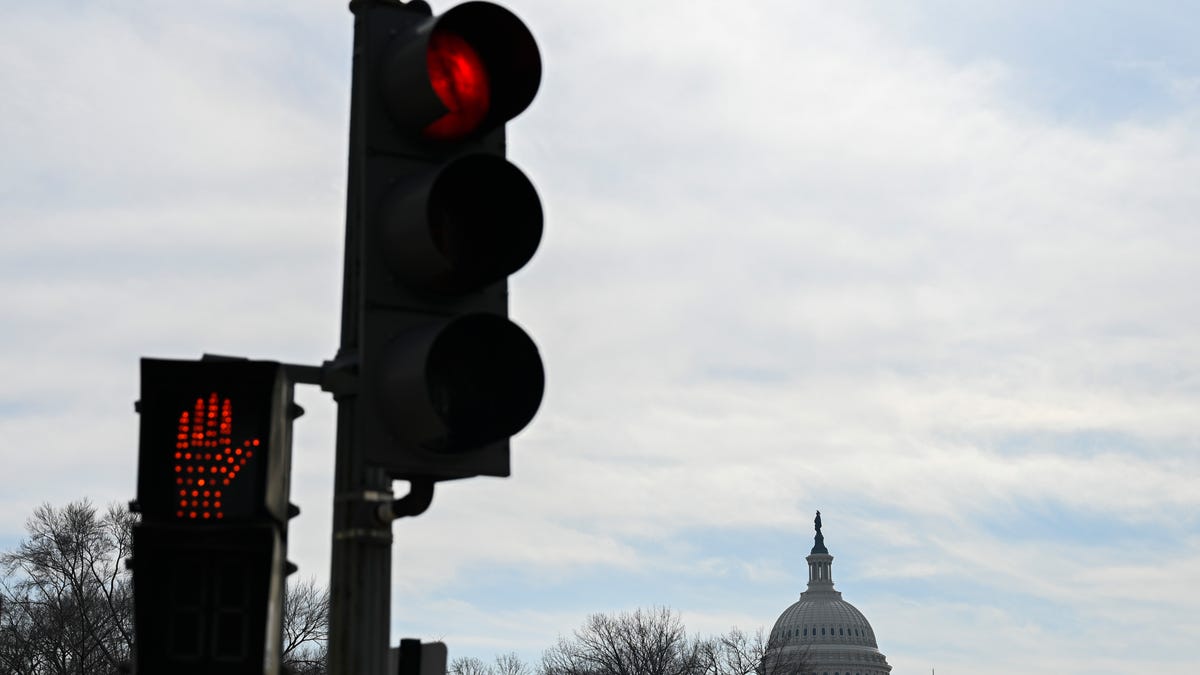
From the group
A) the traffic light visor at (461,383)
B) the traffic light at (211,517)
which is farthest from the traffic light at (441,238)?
the traffic light at (211,517)

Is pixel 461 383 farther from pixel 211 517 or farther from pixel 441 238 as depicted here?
pixel 211 517

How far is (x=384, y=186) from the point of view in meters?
3.94

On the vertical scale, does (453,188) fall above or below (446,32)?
below

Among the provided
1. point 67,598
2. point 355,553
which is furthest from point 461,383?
point 67,598

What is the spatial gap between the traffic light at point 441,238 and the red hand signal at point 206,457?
0.94 ft

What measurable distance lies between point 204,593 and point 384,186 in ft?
3.36

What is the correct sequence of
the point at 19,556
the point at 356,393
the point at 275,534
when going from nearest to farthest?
the point at 275,534
the point at 356,393
the point at 19,556

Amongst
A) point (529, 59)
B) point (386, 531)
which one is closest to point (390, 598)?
point (386, 531)

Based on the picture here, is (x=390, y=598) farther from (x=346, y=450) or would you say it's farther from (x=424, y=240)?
(x=424, y=240)

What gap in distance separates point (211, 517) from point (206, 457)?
0.46ft

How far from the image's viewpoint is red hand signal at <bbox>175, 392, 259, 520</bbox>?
143 inches

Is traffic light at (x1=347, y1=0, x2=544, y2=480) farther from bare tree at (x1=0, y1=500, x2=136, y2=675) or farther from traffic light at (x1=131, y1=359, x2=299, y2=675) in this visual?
bare tree at (x1=0, y1=500, x2=136, y2=675)

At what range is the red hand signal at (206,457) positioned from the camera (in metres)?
3.62

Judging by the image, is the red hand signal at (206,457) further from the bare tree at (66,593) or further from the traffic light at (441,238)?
the bare tree at (66,593)
